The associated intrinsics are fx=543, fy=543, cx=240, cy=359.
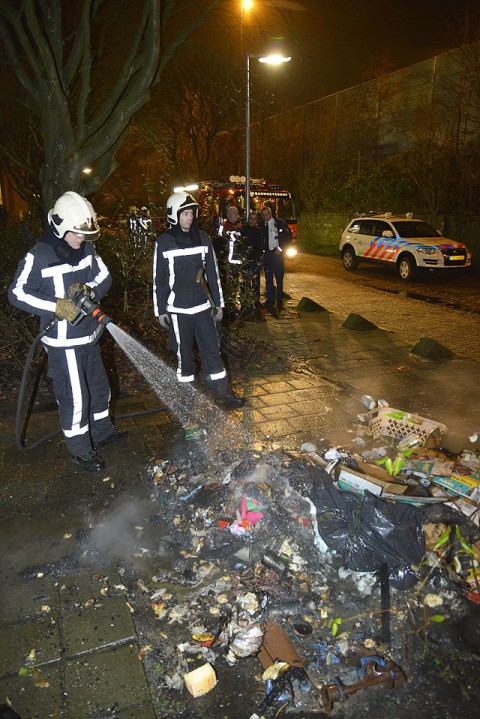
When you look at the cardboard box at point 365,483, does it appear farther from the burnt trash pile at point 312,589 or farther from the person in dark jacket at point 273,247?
the person in dark jacket at point 273,247

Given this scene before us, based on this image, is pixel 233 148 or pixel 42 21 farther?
pixel 233 148

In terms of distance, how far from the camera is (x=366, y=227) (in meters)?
17.2

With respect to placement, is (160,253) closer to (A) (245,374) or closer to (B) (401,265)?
(A) (245,374)

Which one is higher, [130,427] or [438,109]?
[438,109]

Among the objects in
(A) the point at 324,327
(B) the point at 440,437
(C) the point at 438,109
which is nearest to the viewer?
(B) the point at 440,437

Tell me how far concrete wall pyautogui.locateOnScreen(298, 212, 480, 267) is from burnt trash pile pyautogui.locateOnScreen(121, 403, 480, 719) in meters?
16.2

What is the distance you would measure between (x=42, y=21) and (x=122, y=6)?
104 inches

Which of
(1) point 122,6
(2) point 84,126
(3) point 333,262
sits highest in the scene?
(1) point 122,6

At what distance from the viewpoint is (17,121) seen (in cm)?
1549

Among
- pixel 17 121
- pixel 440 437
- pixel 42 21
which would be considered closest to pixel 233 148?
pixel 17 121

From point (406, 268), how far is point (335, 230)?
34.3 feet

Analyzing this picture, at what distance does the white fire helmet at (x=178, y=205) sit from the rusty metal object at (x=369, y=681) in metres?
3.84

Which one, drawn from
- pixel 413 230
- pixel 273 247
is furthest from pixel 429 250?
pixel 273 247

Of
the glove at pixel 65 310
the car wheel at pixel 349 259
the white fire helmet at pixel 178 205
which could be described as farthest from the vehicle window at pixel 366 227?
the glove at pixel 65 310
